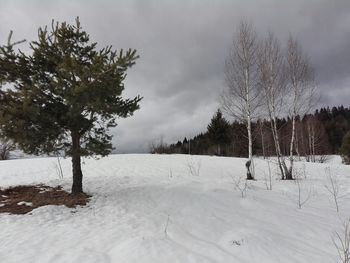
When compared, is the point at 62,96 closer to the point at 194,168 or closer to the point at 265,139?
the point at 194,168

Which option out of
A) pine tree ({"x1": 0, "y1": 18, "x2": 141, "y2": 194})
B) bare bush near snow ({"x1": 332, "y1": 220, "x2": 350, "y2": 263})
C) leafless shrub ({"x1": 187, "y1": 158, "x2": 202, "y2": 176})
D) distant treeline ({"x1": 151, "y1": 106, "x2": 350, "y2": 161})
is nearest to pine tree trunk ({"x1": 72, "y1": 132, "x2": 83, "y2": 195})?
pine tree ({"x1": 0, "y1": 18, "x2": 141, "y2": 194})

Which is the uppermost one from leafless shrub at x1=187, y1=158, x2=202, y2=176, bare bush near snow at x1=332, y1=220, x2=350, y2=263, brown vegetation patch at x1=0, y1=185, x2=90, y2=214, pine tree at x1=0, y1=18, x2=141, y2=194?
pine tree at x1=0, y1=18, x2=141, y2=194

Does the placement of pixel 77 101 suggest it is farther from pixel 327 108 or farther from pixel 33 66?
pixel 327 108

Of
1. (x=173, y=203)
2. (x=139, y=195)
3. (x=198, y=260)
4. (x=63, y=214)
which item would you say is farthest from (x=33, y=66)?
(x=198, y=260)

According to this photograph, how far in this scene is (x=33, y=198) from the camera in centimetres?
916

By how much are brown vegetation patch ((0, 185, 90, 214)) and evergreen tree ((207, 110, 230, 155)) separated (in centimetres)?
3247

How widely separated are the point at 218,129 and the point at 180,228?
1419 inches

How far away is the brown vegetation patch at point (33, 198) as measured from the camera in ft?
26.4

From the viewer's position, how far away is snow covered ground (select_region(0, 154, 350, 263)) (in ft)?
16.0

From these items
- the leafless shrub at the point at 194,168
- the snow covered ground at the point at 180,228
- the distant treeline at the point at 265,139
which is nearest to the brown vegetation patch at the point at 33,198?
the snow covered ground at the point at 180,228

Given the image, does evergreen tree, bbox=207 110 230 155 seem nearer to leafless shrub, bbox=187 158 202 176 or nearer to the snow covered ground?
leafless shrub, bbox=187 158 202 176

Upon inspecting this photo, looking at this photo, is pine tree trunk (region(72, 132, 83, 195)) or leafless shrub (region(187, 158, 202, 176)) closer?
pine tree trunk (region(72, 132, 83, 195))

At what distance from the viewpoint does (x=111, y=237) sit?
→ 5590 mm

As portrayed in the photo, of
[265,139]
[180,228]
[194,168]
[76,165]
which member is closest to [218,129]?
[265,139]
